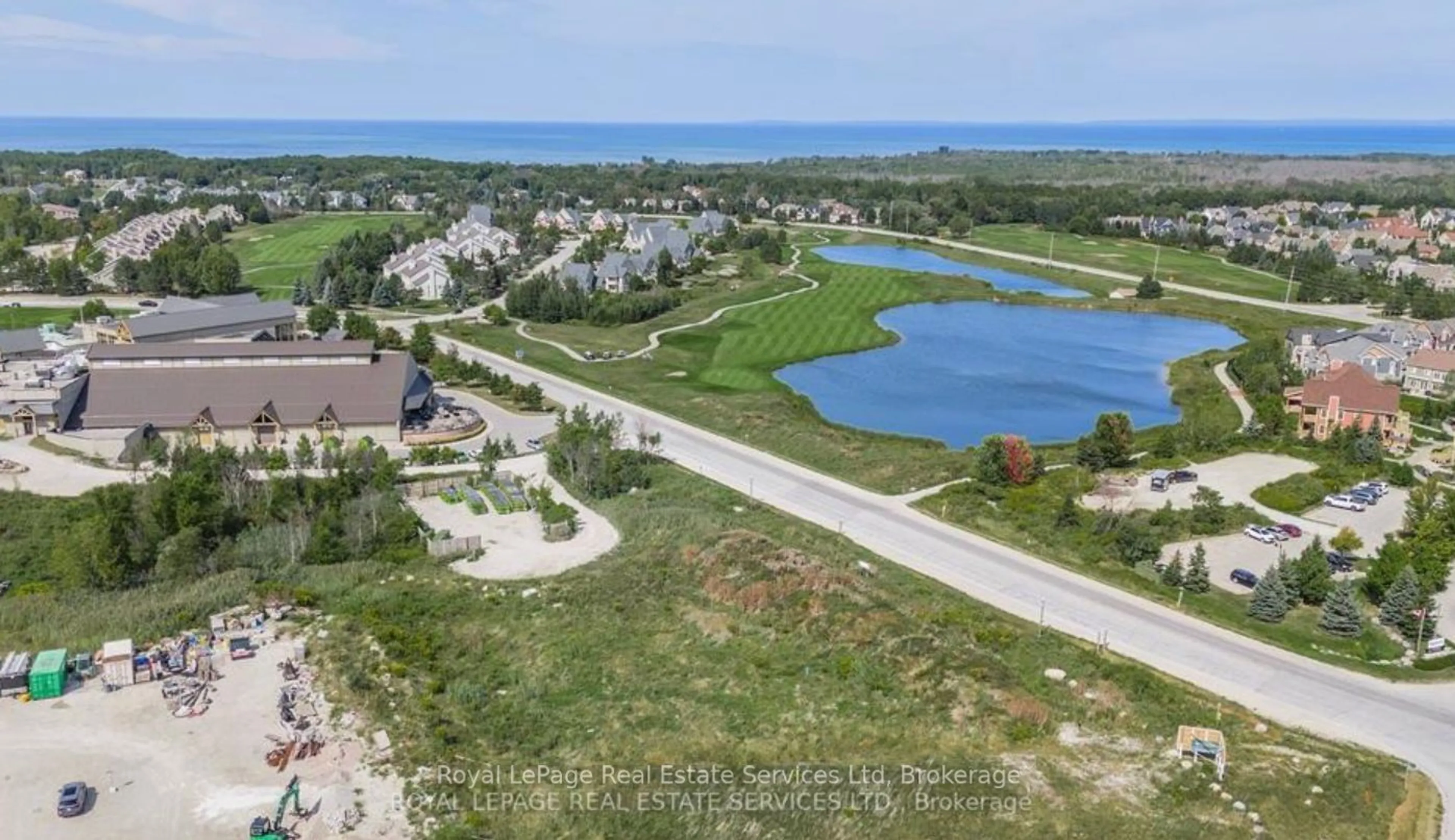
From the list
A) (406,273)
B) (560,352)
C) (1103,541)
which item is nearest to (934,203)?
(406,273)

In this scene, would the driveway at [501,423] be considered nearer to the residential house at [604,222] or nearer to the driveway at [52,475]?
the driveway at [52,475]

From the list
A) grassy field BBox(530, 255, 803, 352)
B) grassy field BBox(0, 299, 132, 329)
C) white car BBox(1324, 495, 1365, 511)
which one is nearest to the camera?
white car BBox(1324, 495, 1365, 511)

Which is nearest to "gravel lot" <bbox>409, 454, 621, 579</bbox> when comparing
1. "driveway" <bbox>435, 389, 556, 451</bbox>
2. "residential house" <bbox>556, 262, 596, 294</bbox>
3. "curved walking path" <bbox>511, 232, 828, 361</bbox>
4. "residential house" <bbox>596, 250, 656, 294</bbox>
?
"driveway" <bbox>435, 389, 556, 451</bbox>

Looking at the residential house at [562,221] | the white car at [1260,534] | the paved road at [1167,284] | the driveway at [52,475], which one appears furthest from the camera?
the residential house at [562,221]

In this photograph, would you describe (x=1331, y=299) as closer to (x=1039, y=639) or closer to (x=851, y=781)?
(x=1039, y=639)

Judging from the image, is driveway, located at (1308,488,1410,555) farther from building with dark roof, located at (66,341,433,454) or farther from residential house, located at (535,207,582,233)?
residential house, located at (535,207,582,233)

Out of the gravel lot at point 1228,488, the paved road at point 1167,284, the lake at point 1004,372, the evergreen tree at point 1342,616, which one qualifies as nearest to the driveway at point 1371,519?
the gravel lot at point 1228,488
